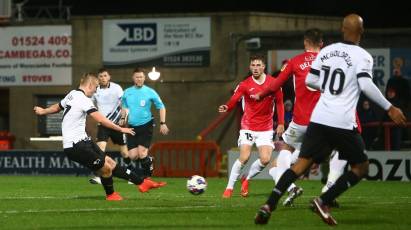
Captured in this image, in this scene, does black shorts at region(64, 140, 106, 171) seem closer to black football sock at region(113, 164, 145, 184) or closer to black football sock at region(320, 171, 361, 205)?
black football sock at region(113, 164, 145, 184)

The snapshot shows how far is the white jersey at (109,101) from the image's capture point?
21797 millimetres

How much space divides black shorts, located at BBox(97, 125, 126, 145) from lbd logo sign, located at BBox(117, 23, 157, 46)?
7728 mm

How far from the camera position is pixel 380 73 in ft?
88.9

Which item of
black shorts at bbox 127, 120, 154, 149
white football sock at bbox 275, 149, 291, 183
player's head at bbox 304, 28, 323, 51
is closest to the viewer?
player's head at bbox 304, 28, 323, 51

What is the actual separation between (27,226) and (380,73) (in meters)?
16.5

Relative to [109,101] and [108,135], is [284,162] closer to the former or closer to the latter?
[109,101]

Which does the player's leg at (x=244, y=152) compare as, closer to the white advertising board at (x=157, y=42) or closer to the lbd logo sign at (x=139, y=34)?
the white advertising board at (x=157, y=42)

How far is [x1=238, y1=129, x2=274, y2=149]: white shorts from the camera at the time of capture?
1692 centimetres

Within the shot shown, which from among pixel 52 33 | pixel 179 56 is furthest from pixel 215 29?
pixel 52 33

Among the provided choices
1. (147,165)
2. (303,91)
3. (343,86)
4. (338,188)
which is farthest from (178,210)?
(147,165)

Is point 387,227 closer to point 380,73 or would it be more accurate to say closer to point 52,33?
point 380,73

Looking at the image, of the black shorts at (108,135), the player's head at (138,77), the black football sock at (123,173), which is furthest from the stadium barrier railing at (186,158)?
the black football sock at (123,173)

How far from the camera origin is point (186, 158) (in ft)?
89.5

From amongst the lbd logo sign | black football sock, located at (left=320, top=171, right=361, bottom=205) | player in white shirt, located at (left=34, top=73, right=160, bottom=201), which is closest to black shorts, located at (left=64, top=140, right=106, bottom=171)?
player in white shirt, located at (left=34, top=73, right=160, bottom=201)
